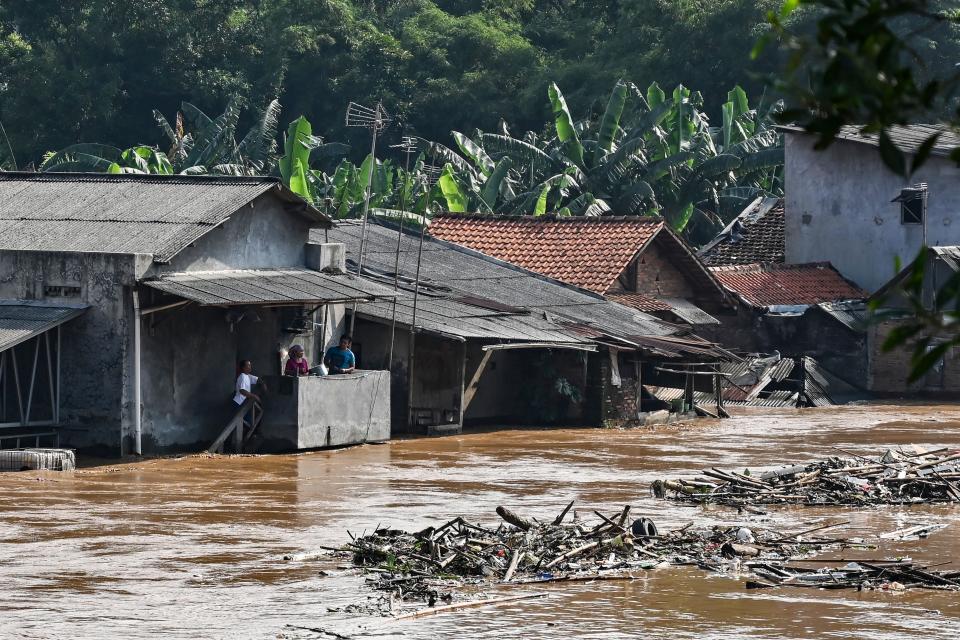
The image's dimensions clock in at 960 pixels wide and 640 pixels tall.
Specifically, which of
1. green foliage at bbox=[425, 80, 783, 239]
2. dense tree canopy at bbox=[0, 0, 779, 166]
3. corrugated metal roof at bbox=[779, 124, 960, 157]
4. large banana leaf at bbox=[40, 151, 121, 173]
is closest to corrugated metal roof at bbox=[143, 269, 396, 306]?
green foliage at bbox=[425, 80, 783, 239]

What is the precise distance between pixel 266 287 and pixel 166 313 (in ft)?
4.64

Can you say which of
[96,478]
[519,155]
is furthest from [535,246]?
[96,478]

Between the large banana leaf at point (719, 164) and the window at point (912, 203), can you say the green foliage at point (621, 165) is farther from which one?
the window at point (912, 203)

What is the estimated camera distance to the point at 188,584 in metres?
11.3

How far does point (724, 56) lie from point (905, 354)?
62.4 ft

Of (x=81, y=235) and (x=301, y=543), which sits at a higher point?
(x=81, y=235)

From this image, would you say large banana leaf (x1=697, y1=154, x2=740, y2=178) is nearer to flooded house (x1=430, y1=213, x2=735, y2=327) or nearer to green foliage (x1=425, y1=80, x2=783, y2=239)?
green foliage (x1=425, y1=80, x2=783, y2=239)

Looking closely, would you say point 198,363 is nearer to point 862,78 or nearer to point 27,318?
point 27,318

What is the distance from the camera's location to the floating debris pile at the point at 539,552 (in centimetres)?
1138

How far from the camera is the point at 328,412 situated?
64.7 feet

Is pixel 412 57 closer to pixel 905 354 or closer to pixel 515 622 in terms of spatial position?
pixel 905 354

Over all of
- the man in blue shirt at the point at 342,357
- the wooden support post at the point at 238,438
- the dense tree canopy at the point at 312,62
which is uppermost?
the dense tree canopy at the point at 312,62

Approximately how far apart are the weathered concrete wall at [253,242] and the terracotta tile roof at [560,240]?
7631mm

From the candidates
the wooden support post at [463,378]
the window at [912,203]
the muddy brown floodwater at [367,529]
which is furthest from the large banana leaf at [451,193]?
the muddy brown floodwater at [367,529]
